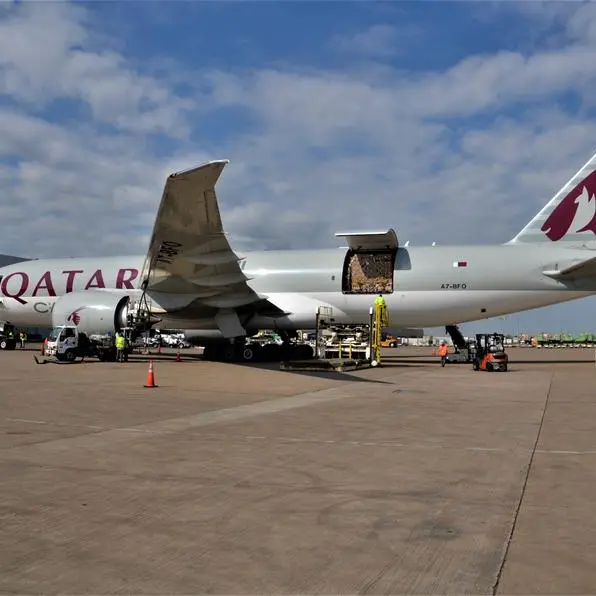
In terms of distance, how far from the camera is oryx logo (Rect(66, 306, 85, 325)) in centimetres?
2589

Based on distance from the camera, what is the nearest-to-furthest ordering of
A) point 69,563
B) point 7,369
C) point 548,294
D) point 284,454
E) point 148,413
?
point 69,563, point 284,454, point 148,413, point 7,369, point 548,294

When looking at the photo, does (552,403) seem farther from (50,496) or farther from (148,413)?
(50,496)

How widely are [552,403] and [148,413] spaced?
307 inches

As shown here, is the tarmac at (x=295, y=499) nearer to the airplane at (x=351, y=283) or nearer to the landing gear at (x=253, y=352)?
the airplane at (x=351, y=283)

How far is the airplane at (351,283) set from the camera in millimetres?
24547

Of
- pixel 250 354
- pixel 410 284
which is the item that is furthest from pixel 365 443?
pixel 250 354

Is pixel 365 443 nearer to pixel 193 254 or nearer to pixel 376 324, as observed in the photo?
pixel 193 254

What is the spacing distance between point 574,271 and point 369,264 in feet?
25.5

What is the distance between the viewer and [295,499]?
5.48 meters

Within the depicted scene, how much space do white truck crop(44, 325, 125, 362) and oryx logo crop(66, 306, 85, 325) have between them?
0.77ft

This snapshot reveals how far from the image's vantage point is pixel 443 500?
18.0 ft

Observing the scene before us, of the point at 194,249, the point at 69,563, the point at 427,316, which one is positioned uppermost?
the point at 194,249

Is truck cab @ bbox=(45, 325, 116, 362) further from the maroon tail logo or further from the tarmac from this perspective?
the maroon tail logo

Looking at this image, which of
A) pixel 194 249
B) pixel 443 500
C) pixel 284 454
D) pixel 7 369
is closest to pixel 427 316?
pixel 194 249
